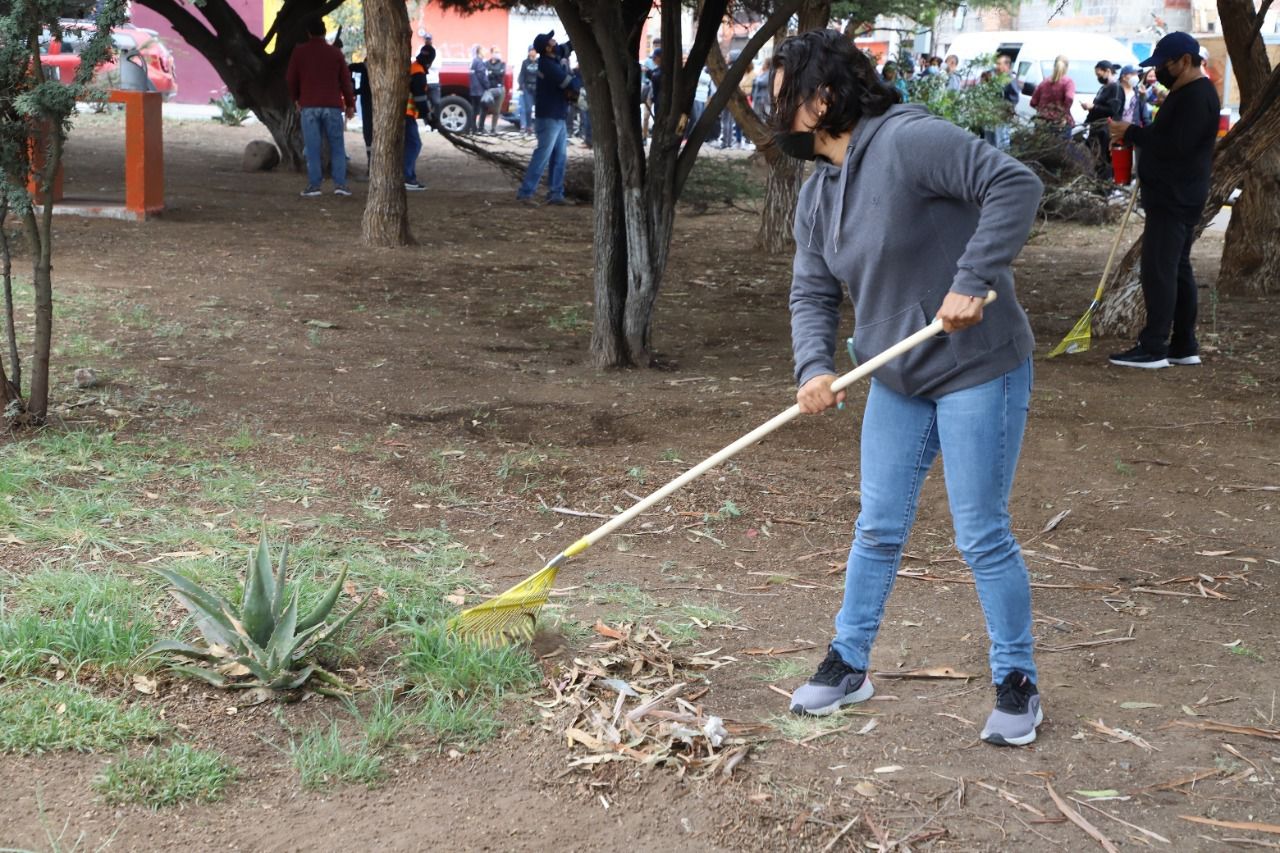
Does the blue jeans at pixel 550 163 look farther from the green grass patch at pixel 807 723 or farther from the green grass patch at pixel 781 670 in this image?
the green grass patch at pixel 807 723

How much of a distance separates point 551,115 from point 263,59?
185 inches

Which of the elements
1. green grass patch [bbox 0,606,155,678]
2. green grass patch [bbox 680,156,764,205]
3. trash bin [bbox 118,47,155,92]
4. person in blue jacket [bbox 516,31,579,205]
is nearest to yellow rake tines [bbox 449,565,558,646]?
green grass patch [bbox 0,606,155,678]

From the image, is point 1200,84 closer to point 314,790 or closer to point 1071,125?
point 314,790

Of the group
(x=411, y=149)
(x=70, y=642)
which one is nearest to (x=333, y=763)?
(x=70, y=642)

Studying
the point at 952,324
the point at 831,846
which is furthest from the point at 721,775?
the point at 952,324

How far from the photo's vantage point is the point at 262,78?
57.0 feet

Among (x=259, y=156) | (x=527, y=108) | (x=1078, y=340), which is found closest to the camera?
(x=1078, y=340)

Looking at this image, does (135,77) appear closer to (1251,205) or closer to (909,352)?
(1251,205)

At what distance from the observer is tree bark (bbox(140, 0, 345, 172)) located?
17.0 metres

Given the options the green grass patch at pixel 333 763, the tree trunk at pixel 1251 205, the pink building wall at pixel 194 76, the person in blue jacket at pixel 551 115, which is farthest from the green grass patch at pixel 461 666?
the pink building wall at pixel 194 76

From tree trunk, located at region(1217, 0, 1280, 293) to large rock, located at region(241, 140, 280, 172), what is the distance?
476 inches

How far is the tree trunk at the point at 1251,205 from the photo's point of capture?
977cm

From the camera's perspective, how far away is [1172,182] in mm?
7492

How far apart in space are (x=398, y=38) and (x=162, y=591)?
8.50m
